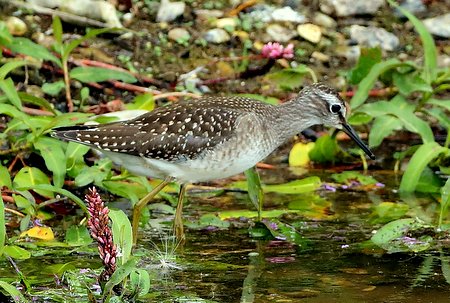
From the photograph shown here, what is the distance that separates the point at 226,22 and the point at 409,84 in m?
2.61

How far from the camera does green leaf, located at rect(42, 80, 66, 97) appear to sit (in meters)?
9.79

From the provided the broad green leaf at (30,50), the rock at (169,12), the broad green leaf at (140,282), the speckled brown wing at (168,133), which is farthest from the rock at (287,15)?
the broad green leaf at (140,282)

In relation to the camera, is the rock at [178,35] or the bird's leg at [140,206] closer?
the bird's leg at [140,206]

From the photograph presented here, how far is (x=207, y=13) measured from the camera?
11.8m

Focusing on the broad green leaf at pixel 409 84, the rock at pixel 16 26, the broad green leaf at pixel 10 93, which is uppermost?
the broad green leaf at pixel 10 93

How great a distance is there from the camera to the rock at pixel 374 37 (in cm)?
1184

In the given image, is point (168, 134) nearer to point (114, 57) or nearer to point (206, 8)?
point (114, 57)

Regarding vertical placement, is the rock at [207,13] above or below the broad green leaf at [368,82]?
below

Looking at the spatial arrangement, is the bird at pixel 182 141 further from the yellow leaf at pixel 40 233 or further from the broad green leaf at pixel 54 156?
the yellow leaf at pixel 40 233

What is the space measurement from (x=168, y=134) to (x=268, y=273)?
5.14ft

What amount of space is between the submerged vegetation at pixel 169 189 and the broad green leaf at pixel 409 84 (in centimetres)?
1

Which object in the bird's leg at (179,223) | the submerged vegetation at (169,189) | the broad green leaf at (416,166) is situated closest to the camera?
the submerged vegetation at (169,189)

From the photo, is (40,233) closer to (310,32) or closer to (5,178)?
(5,178)

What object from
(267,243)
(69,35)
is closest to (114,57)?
(69,35)
